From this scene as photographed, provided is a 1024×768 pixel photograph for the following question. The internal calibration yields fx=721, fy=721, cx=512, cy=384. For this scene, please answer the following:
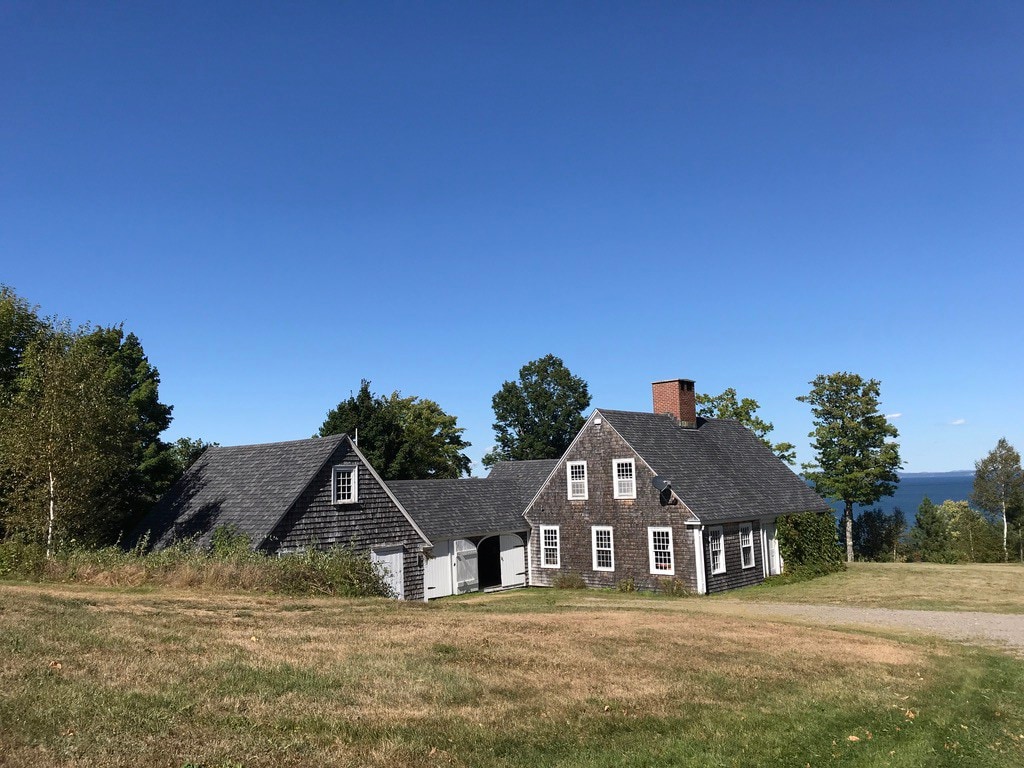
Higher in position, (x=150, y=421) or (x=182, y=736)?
(x=150, y=421)

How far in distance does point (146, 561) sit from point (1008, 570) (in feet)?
140

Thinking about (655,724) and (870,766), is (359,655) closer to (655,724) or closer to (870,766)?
(655,724)

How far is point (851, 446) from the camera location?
55438 millimetres

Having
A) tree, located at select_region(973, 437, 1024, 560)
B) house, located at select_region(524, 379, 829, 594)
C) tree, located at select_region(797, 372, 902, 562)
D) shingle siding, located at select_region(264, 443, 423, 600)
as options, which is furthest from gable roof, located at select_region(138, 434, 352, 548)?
tree, located at select_region(973, 437, 1024, 560)

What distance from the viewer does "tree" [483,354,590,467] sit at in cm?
8050

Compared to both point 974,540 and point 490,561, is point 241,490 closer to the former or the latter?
point 490,561

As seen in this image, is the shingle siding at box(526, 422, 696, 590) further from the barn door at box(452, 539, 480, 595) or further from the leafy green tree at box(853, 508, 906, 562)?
the leafy green tree at box(853, 508, 906, 562)

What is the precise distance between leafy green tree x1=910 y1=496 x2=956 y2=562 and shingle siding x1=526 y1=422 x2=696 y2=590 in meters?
35.3

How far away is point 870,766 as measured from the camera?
864 cm

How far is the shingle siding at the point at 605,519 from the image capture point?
31984 mm

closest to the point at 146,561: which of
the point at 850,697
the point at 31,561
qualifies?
the point at 31,561

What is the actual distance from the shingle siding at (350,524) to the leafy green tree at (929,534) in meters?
44.8

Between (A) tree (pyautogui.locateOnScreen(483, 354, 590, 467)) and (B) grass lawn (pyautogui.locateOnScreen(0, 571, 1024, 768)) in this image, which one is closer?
(B) grass lawn (pyautogui.locateOnScreen(0, 571, 1024, 768))

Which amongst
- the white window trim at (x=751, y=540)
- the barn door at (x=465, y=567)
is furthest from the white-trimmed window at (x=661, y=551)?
the barn door at (x=465, y=567)
